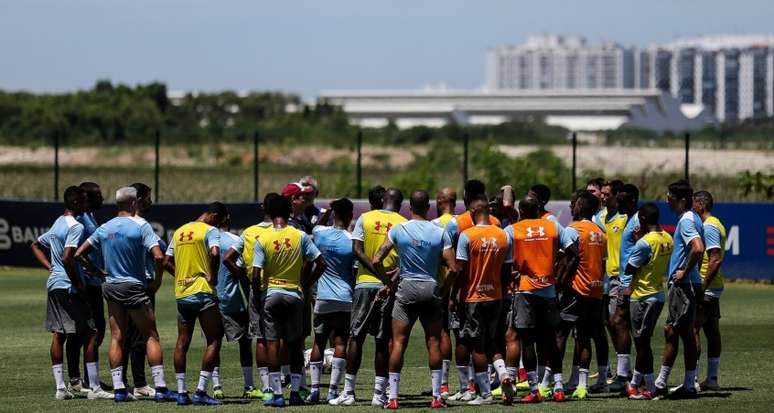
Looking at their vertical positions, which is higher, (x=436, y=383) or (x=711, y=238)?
(x=711, y=238)

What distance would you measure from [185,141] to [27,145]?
8.24 m

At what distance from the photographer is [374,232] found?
1348 centimetres

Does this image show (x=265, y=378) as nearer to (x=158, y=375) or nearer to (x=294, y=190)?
(x=158, y=375)

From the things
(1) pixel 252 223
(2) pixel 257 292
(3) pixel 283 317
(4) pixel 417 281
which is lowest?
(3) pixel 283 317

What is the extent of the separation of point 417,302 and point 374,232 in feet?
2.75

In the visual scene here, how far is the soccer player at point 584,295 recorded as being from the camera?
45.9 ft

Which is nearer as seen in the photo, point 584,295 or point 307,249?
point 307,249

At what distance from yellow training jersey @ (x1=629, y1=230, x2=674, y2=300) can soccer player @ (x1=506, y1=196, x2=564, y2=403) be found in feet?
2.64

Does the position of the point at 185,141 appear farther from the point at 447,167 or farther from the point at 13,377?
the point at 13,377

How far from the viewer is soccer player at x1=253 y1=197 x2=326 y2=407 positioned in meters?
13.0

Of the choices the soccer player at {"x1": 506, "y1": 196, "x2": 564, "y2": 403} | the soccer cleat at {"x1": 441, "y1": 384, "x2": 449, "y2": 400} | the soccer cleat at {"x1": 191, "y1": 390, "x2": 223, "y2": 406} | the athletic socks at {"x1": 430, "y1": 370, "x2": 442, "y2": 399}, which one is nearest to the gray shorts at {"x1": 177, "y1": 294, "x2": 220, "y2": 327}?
the soccer cleat at {"x1": 191, "y1": 390, "x2": 223, "y2": 406}

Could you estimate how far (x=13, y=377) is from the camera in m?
15.4

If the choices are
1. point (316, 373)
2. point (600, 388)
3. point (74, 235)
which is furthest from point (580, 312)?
point (74, 235)

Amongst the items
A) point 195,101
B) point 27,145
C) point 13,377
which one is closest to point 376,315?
point 13,377
